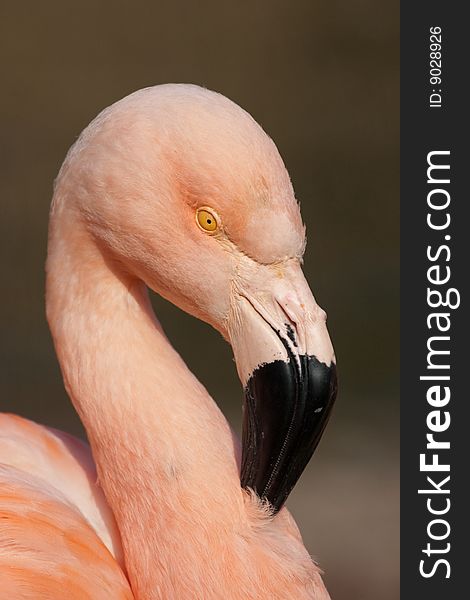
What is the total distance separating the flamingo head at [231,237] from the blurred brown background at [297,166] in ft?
9.84

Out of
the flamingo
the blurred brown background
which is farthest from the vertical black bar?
the flamingo

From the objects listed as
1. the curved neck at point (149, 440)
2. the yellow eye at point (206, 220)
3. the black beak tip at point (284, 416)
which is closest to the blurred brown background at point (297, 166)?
the curved neck at point (149, 440)

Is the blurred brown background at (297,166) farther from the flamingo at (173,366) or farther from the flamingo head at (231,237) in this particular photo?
the flamingo head at (231,237)

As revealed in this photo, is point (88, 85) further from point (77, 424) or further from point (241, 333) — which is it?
point (241, 333)

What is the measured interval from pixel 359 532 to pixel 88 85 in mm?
5102

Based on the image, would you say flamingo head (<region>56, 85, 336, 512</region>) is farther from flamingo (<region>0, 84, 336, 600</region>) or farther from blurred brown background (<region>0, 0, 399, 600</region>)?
blurred brown background (<region>0, 0, 399, 600</region>)

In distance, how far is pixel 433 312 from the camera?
4.67 meters

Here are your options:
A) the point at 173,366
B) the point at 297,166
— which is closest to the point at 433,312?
the point at 173,366

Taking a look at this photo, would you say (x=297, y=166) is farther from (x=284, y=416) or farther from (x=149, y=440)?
(x=284, y=416)

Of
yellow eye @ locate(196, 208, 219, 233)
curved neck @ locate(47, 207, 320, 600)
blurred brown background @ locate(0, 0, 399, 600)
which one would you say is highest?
blurred brown background @ locate(0, 0, 399, 600)

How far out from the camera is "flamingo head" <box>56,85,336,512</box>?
2.39m

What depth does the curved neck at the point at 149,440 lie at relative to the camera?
2.61 meters

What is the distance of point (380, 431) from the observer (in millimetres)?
6645

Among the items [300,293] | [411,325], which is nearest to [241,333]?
[300,293]
